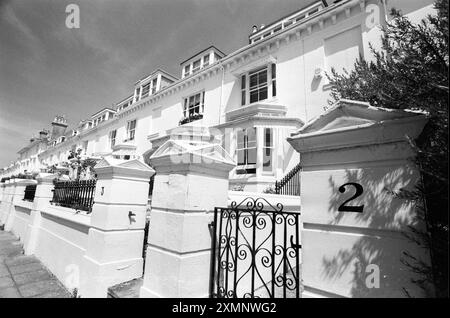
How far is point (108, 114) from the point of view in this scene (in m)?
27.6

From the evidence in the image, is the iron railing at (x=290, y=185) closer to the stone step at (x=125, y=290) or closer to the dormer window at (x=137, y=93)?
the stone step at (x=125, y=290)

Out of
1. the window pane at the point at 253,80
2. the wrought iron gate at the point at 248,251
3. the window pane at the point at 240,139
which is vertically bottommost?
the wrought iron gate at the point at 248,251

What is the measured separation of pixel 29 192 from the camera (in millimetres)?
10664

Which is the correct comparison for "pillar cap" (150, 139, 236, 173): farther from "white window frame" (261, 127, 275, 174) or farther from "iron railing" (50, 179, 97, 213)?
"white window frame" (261, 127, 275, 174)

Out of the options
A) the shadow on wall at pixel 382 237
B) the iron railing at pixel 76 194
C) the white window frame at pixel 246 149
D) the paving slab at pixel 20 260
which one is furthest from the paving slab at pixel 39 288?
the white window frame at pixel 246 149

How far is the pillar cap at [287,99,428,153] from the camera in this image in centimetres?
Result: 174

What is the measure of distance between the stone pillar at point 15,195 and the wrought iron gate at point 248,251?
11.9 meters

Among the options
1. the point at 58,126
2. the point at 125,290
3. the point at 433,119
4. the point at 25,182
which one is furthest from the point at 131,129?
the point at 58,126

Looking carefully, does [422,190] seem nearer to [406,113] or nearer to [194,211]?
[406,113]

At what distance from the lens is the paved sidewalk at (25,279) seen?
4773mm

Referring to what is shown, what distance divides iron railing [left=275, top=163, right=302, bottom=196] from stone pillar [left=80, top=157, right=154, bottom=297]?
5578 millimetres

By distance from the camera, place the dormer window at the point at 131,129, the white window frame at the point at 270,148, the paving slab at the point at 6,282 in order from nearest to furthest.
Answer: the paving slab at the point at 6,282 < the white window frame at the point at 270,148 < the dormer window at the point at 131,129

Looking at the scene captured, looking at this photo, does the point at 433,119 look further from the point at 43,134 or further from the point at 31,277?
the point at 43,134

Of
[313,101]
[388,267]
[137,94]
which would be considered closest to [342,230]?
[388,267]
